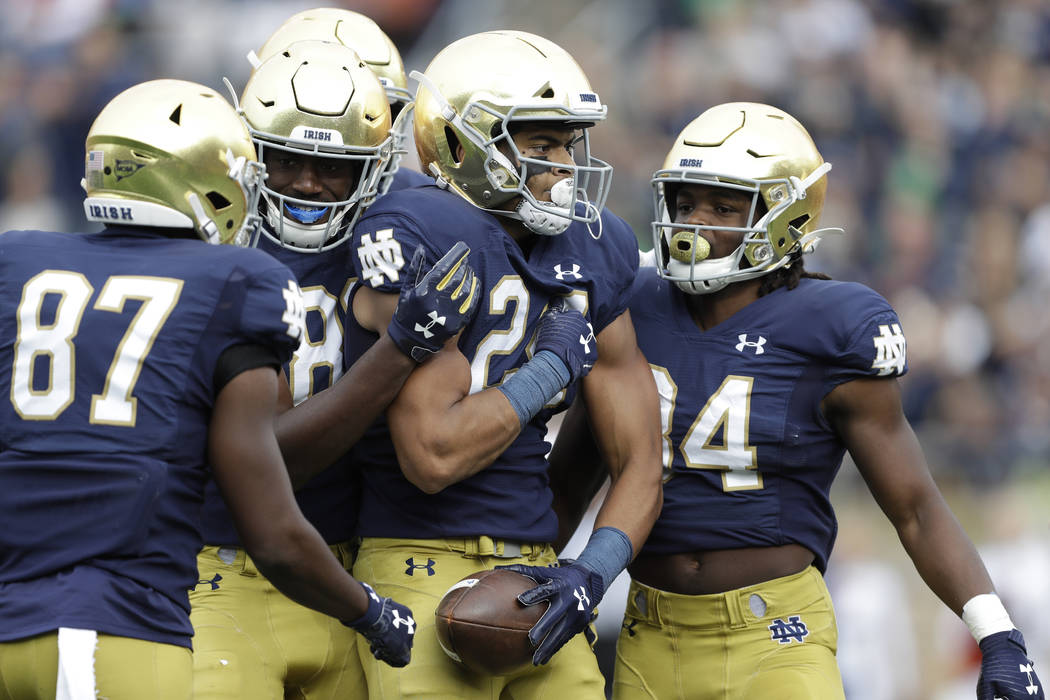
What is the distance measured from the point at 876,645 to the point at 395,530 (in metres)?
3.72

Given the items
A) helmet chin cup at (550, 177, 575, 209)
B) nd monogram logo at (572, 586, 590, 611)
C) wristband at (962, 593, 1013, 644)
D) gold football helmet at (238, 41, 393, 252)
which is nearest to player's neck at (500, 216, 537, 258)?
helmet chin cup at (550, 177, 575, 209)

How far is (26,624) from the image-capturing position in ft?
8.54

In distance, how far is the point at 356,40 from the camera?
4.55 m

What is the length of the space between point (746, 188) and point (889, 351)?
60cm

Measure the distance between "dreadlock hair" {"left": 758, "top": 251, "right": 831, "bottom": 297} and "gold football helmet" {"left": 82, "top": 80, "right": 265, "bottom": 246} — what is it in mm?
1600

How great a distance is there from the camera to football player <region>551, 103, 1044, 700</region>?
12.2ft

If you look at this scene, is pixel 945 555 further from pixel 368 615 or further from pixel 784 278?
pixel 368 615

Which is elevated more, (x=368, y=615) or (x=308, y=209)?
(x=308, y=209)

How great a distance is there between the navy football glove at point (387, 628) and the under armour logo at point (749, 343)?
4.18 feet

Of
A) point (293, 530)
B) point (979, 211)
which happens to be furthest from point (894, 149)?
point (293, 530)

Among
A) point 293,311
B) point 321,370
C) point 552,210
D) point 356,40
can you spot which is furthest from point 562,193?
point 356,40

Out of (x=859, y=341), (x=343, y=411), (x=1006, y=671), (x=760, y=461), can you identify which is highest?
(x=859, y=341)

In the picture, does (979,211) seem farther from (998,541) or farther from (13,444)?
(13,444)

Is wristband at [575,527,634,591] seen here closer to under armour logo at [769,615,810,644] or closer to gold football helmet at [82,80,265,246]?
under armour logo at [769,615,810,644]
